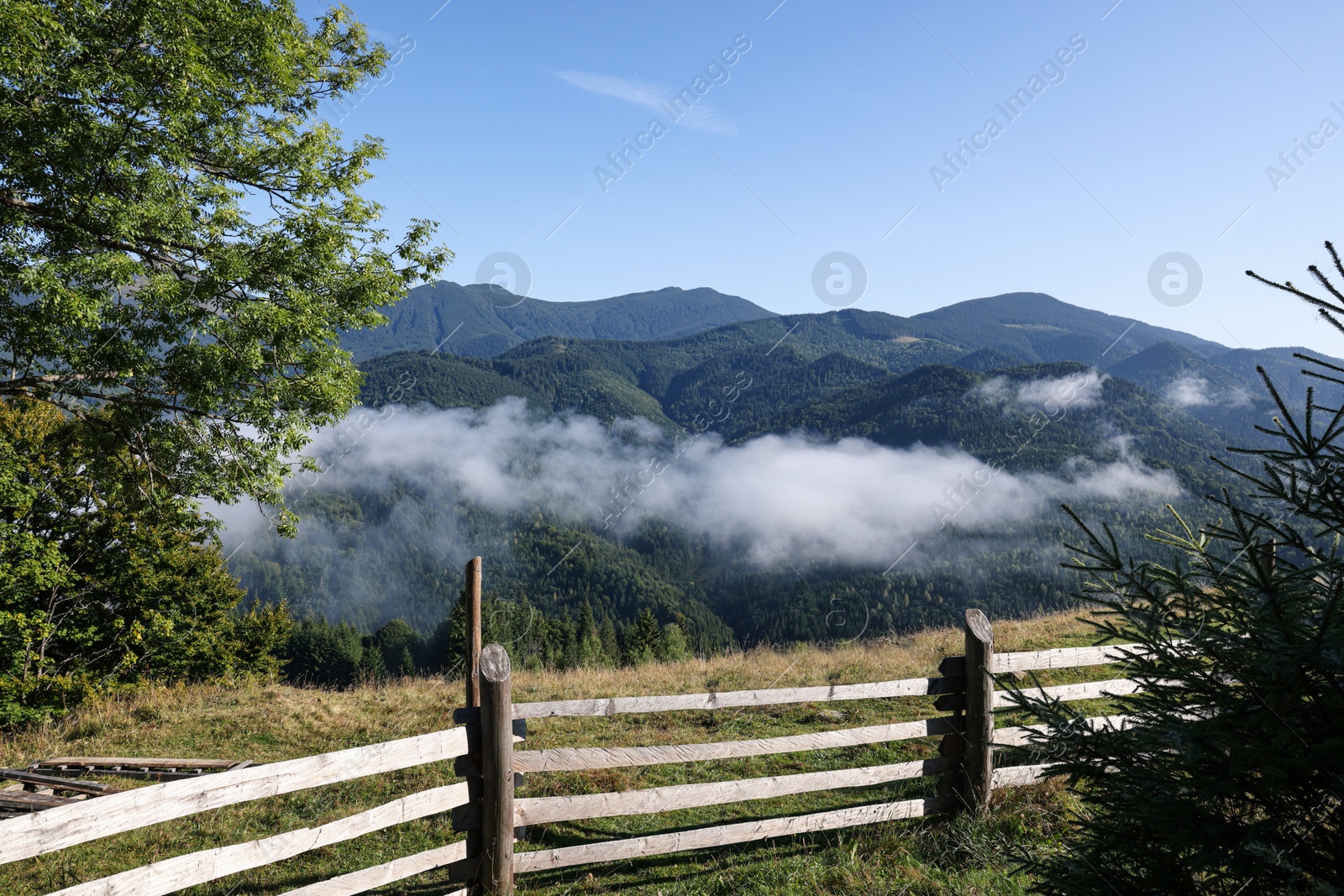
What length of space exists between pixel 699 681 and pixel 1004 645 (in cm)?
576

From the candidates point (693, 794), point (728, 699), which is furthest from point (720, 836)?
point (728, 699)

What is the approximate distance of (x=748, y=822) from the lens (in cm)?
592

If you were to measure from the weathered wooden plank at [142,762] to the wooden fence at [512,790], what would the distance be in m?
4.29

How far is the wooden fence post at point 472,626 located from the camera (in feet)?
25.8

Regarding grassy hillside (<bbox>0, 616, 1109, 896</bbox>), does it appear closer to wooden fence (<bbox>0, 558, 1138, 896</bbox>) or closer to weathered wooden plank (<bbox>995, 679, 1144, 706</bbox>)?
wooden fence (<bbox>0, 558, 1138, 896</bbox>)

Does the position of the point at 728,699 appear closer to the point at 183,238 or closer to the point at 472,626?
the point at 472,626

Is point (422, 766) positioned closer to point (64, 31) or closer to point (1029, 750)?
point (1029, 750)

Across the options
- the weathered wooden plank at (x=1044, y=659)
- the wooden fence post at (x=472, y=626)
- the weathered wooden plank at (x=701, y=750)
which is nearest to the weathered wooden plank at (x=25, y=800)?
the wooden fence post at (x=472, y=626)

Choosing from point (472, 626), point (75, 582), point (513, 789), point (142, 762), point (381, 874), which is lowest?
point (142, 762)

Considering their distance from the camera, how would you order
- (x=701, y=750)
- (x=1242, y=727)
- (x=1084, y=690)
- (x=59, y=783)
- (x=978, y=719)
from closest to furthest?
(x=1242, y=727)
(x=701, y=750)
(x=978, y=719)
(x=1084, y=690)
(x=59, y=783)

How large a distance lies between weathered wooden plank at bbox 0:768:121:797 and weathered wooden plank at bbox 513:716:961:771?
568 centimetres

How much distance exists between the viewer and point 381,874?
4.78 m

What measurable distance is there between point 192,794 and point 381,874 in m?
1.53

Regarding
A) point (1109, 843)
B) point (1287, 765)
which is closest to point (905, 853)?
point (1109, 843)
